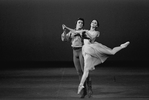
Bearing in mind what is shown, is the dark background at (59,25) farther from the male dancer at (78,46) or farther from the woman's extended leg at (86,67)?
the woman's extended leg at (86,67)

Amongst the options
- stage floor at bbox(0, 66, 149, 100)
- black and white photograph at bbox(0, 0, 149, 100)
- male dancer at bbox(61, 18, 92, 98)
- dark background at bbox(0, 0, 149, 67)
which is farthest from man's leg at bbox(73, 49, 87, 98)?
dark background at bbox(0, 0, 149, 67)

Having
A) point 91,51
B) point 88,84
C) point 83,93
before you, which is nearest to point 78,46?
point 91,51

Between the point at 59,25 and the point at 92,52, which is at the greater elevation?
the point at 92,52

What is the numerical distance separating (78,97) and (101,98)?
487mm

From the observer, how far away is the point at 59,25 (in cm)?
1361

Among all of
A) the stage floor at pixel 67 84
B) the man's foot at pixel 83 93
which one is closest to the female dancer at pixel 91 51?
the man's foot at pixel 83 93

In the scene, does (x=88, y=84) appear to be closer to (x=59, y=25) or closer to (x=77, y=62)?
(x=77, y=62)

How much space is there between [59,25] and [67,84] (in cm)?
471

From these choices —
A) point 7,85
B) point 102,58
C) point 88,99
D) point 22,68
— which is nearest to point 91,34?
point 102,58

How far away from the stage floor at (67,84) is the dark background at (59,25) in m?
1.35

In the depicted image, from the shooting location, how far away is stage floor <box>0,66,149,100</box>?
764cm

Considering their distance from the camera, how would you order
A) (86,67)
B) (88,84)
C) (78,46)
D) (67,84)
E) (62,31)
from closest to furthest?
(86,67) < (78,46) < (88,84) < (67,84) < (62,31)

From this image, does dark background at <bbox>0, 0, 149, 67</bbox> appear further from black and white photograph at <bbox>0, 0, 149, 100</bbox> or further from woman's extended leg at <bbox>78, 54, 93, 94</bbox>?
woman's extended leg at <bbox>78, 54, 93, 94</bbox>

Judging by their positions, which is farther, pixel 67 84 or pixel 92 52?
pixel 67 84
